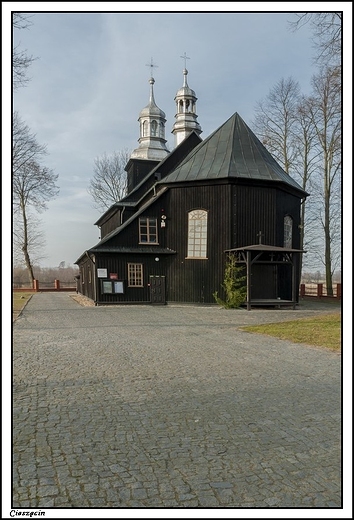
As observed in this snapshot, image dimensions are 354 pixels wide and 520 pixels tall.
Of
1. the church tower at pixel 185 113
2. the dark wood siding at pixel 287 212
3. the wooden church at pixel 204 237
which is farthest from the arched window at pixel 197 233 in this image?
the church tower at pixel 185 113

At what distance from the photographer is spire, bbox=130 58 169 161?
35.9 meters

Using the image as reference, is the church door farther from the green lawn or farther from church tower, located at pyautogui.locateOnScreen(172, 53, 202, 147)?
church tower, located at pyautogui.locateOnScreen(172, 53, 202, 147)

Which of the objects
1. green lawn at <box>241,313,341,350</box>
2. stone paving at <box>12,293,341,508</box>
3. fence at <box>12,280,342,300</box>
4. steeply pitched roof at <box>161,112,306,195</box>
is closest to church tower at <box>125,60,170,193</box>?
steeply pitched roof at <box>161,112,306,195</box>

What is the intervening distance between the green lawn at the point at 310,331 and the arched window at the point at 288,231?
Result: 902 centimetres

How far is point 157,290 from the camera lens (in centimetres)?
2056

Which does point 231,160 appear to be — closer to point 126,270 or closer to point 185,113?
point 126,270

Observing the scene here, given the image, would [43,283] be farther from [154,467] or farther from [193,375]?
[154,467]

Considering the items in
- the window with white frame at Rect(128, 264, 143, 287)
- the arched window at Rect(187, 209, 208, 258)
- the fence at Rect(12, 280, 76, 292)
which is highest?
the arched window at Rect(187, 209, 208, 258)

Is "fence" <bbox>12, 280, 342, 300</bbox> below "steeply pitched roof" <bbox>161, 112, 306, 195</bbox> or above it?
below

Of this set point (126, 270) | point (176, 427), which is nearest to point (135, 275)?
point (126, 270)

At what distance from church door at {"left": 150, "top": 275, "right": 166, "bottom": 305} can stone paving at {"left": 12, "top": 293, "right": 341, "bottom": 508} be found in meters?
11.8

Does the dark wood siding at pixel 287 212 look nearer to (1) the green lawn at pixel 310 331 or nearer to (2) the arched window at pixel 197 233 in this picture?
(2) the arched window at pixel 197 233

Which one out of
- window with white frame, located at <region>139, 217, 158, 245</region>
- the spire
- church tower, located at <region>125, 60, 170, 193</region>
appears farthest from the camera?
the spire

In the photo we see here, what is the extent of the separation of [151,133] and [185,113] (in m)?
4.12
